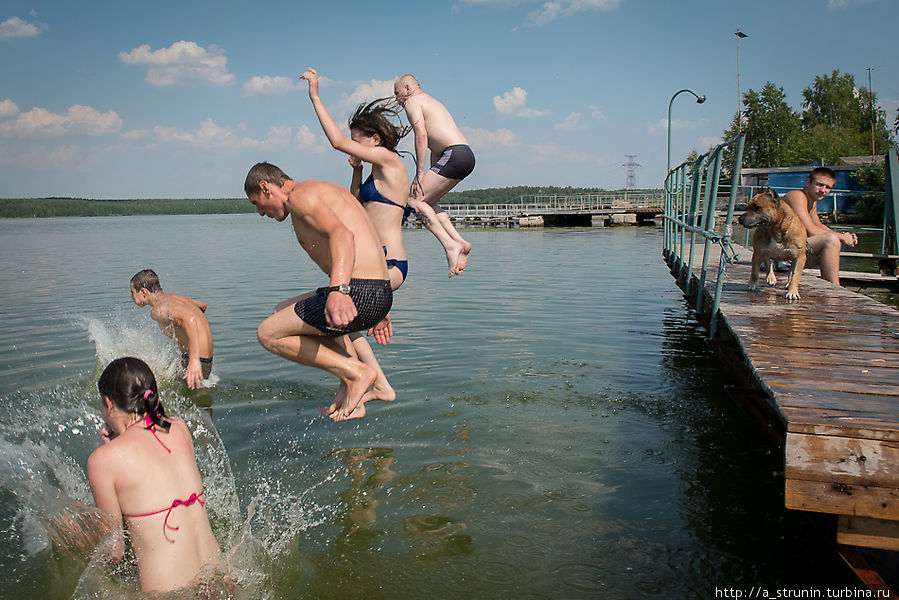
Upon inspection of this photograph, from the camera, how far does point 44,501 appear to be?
461 cm

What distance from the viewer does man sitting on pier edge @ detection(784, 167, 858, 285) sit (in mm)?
9664

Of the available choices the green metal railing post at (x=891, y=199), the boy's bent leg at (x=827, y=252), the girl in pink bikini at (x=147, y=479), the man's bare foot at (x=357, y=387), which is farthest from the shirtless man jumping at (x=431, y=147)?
the green metal railing post at (x=891, y=199)

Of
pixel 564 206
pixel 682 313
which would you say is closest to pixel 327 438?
pixel 682 313

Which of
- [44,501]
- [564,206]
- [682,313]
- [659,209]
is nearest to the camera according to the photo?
[44,501]

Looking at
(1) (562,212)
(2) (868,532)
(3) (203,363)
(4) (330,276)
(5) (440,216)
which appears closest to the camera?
(2) (868,532)

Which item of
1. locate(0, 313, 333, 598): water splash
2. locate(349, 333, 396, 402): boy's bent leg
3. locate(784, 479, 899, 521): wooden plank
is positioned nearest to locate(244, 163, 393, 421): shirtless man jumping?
locate(349, 333, 396, 402): boy's bent leg

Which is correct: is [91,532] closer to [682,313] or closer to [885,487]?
[885,487]

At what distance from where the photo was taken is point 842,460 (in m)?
3.42

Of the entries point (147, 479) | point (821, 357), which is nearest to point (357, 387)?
point (147, 479)

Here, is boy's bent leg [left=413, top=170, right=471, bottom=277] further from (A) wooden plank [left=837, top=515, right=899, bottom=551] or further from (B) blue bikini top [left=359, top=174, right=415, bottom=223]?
(A) wooden plank [left=837, top=515, right=899, bottom=551]

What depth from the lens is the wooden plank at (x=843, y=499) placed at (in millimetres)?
3340

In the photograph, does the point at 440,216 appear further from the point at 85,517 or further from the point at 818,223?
the point at 818,223

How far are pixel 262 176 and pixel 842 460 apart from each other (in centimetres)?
395

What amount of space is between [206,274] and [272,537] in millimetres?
21719
